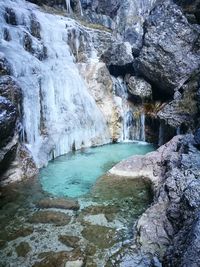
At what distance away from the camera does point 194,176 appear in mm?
6477

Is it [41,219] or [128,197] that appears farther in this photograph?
[128,197]

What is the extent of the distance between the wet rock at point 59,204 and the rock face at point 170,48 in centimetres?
894

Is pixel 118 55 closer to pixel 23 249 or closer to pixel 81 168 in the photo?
pixel 81 168

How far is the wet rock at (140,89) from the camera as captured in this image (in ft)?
52.1

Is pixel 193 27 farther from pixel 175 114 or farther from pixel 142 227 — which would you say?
pixel 142 227

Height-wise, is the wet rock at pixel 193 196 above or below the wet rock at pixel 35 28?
below

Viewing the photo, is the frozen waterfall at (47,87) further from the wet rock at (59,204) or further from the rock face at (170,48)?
the rock face at (170,48)

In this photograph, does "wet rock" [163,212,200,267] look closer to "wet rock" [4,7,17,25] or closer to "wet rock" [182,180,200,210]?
"wet rock" [182,180,200,210]

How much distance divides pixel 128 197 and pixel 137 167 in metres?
1.68

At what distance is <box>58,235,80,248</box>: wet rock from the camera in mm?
5926

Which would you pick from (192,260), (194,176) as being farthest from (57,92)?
(192,260)

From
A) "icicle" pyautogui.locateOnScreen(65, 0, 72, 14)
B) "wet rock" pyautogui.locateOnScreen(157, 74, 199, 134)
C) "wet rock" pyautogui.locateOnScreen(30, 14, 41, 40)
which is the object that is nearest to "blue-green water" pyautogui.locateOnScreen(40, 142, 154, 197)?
"wet rock" pyautogui.locateOnScreen(157, 74, 199, 134)

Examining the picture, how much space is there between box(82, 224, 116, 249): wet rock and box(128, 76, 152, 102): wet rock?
10321 mm

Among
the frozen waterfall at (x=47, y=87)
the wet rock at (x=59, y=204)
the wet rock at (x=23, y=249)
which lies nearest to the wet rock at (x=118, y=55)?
the frozen waterfall at (x=47, y=87)
